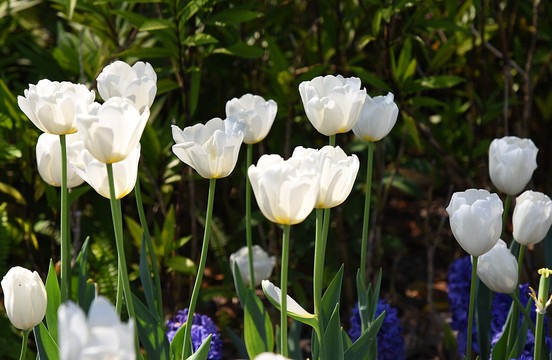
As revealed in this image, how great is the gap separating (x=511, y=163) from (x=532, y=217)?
166 mm

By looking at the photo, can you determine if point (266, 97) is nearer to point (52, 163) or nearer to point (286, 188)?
point (52, 163)

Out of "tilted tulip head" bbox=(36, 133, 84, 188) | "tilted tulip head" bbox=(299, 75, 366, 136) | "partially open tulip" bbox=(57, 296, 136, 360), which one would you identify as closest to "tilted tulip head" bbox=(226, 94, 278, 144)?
"tilted tulip head" bbox=(299, 75, 366, 136)

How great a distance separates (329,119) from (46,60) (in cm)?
148

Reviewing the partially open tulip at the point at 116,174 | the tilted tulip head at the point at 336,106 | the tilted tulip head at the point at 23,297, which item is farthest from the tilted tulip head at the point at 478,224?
the tilted tulip head at the point at 23,297

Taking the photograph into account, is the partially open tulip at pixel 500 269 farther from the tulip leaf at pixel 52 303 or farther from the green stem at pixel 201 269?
the tulip leaf at pixel 52 303

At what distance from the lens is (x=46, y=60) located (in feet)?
7.68

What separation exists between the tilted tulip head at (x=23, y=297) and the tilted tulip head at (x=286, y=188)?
1.42 feet

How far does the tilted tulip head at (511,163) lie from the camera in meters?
1.42

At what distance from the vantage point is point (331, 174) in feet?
3.31

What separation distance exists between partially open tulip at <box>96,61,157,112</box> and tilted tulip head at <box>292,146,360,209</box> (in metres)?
0.33

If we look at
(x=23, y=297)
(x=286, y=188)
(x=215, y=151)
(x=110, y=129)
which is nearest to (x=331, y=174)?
(x=286, y=188)

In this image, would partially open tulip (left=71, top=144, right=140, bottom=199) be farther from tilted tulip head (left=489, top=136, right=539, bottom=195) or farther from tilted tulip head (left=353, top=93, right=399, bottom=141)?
tilted tulip head (left=489, top=136, right=539, bottom=195)

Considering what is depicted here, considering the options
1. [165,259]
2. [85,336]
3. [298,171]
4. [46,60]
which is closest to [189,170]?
[165,259]

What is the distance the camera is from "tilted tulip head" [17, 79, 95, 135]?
3.56 feet
